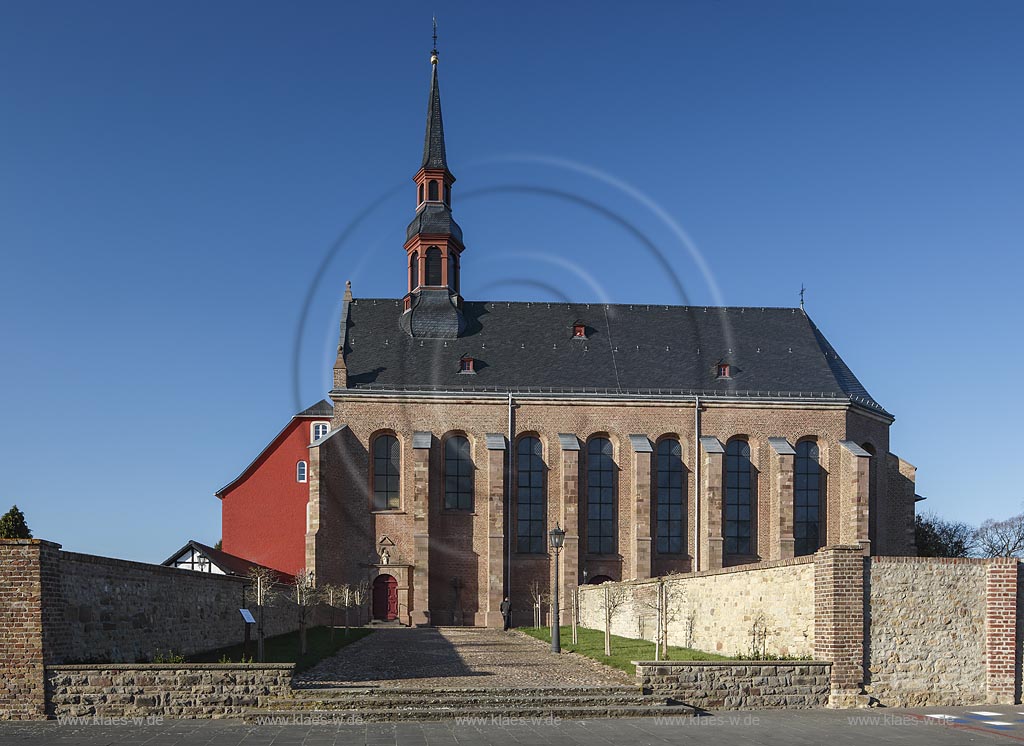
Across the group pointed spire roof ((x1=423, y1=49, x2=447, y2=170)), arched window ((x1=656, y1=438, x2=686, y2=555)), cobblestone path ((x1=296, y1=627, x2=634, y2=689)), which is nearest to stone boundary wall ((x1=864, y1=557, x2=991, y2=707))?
cobblestone path ((x1=296, y1=627, x2=634, y2=689))

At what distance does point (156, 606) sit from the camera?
68.3 feet

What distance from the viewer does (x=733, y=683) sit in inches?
727

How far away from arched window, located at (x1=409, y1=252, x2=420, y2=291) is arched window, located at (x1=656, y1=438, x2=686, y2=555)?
15.6 meters

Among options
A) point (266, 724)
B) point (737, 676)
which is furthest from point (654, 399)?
point (266, 724)

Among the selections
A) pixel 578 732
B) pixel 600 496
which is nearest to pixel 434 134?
pixel 600 496

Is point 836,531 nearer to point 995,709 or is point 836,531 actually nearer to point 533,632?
point 533,632

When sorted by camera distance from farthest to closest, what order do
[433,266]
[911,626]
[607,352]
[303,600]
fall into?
[433,266]
[607,352]
[303,600]
[911,626]

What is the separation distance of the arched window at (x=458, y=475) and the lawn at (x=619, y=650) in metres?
11.2

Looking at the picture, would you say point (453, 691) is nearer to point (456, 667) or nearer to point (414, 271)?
point (456, 667)

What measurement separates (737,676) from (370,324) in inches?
1394

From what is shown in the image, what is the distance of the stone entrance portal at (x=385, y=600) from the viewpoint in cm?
4547

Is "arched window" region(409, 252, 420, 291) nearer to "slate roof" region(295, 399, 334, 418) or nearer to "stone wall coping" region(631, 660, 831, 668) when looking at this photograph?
"slate roof" region(295, 399, 334, 418)

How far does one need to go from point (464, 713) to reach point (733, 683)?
17.4ft

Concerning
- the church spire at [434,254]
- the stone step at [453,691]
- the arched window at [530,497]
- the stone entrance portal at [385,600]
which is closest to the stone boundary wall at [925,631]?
the stone step at [453,691]
